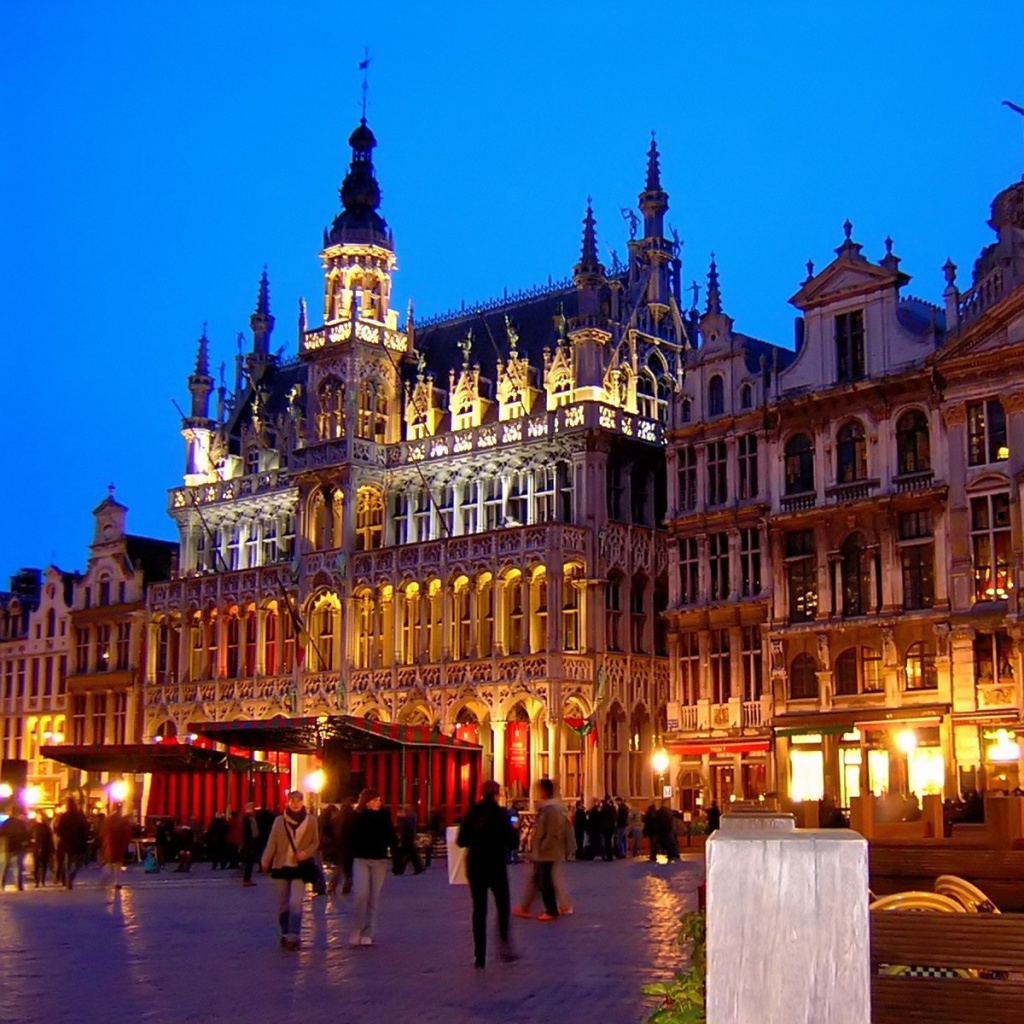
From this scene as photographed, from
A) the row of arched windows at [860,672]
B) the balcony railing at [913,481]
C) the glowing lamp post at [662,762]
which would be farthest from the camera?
the glowing lamp post at [662,762]

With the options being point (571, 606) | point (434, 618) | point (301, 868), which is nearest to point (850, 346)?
point (571, 606)

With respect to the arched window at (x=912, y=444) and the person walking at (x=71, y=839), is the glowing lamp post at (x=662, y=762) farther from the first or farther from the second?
the person walking at (x=71, y=839)

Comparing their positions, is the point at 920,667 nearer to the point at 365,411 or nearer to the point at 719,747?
the point at 719,747

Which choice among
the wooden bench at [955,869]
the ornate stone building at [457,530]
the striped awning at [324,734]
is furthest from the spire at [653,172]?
the wooden bench at [955,869]

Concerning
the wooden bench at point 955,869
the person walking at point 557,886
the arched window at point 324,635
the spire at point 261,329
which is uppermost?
the spire at point 261,329

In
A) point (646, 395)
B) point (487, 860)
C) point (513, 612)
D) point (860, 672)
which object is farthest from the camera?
point (646, 395)

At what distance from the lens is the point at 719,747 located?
49062mm

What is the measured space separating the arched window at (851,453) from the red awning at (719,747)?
8037 mm

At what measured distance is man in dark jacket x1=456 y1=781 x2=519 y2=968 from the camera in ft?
52.1

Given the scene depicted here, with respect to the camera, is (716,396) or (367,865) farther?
(716,396)

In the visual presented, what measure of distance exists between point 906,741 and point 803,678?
14.4ft

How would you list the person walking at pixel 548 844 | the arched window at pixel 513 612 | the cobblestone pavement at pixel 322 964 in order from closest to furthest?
the cobblestone pavement at pixel 322 964 < the person walking at pixel 548 844 < the arched window at pixel 513 612

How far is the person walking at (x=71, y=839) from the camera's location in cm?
3253

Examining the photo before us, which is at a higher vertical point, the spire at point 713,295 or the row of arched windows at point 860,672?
the spire at point 713,295
